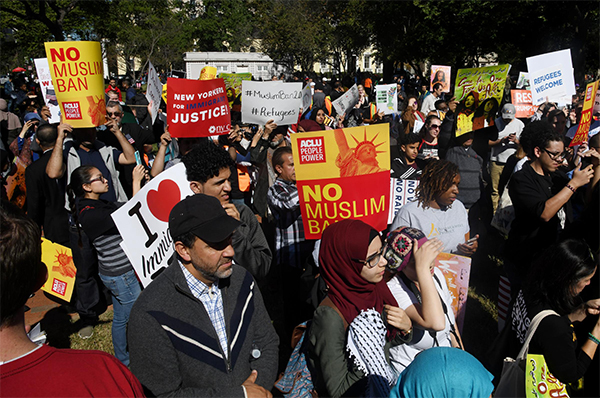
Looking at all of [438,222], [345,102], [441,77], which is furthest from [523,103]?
[438,222]

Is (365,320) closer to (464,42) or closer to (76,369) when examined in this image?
(76,369)

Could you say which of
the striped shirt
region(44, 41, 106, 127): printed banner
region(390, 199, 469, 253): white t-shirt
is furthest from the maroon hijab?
region(44, 41, 106, 127): printed banner

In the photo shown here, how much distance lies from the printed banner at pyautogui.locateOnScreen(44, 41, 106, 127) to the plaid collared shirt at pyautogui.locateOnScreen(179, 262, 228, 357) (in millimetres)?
3221

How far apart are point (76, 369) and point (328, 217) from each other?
254 cm

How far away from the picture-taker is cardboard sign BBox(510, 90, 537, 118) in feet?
28.0

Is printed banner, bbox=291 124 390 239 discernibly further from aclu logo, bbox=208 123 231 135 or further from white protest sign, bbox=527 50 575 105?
white protest sign, bbox=527 50 575 105

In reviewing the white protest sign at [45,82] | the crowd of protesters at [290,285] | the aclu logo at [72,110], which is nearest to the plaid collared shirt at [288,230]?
the crowd of protesters at [290,285]

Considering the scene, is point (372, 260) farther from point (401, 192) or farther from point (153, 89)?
point (153, 89)

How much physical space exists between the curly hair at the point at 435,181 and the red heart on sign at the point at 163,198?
7.26ft

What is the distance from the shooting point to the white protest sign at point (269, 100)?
7277 millimetres

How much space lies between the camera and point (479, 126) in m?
6.68

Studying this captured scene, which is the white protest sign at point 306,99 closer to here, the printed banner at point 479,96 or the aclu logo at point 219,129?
the printed banner at point 479,96

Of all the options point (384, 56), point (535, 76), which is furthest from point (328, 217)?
point (384, 56)

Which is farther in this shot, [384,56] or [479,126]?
[384,56]
